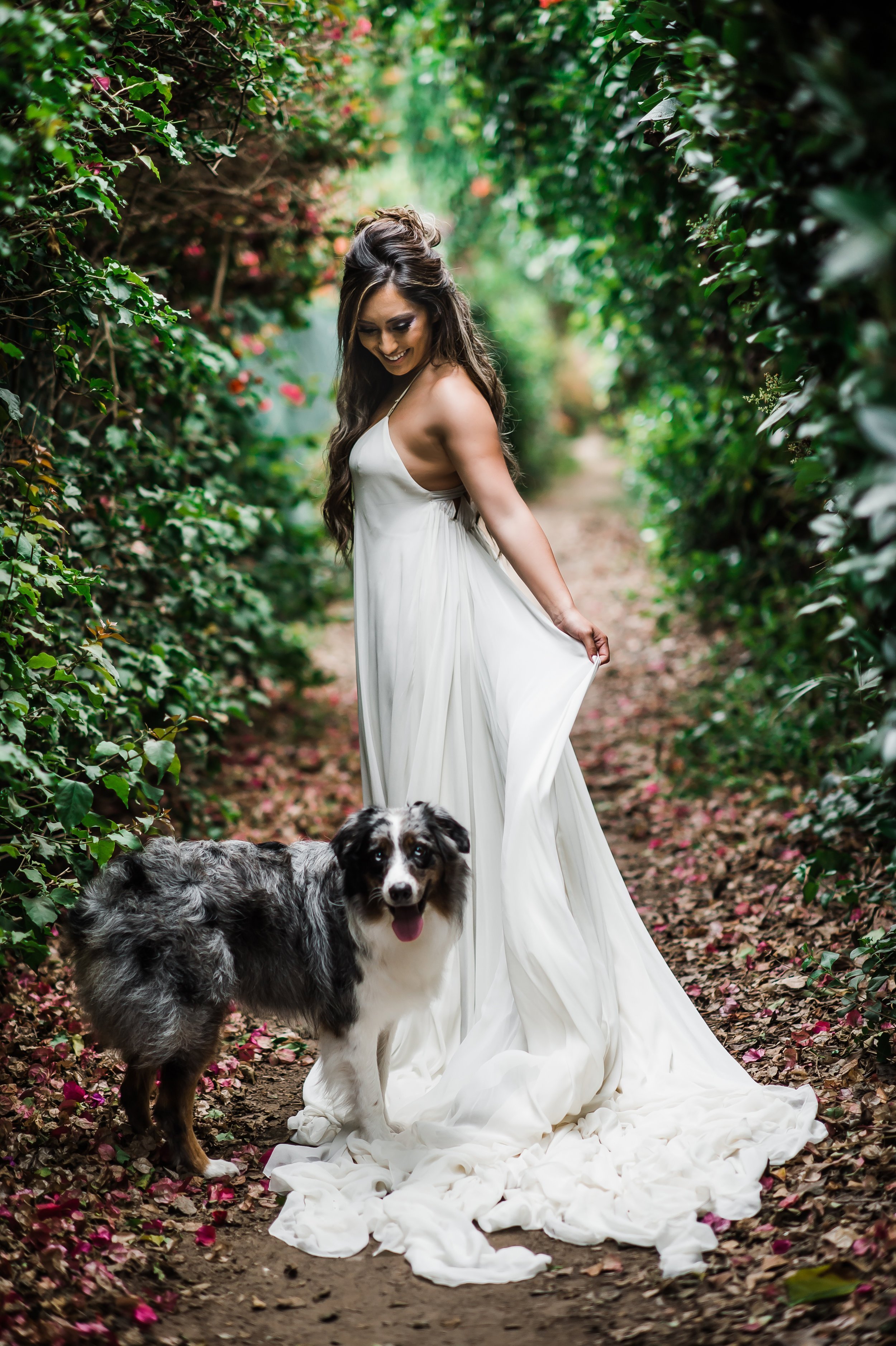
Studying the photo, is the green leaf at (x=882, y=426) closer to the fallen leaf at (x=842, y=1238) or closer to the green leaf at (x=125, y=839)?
the fallen leaf at (x=842, y=1238)

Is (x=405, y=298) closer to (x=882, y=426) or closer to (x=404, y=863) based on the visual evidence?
(x=404, y=863)

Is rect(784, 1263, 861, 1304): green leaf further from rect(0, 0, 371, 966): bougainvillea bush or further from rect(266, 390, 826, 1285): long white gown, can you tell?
rect(0, 0, 371, 966): bougainvillea bush

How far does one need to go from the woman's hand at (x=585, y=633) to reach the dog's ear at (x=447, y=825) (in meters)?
0.74

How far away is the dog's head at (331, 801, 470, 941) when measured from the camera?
2943 mm

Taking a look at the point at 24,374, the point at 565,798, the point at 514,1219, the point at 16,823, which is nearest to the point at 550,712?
the point at 565,798

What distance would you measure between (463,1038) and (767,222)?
2.62 m

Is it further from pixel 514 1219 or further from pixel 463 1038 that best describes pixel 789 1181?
pixel 463 1038

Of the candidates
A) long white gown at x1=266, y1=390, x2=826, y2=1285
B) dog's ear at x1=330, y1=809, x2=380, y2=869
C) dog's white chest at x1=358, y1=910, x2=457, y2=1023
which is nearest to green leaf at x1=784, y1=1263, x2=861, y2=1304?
long white gown at x1=266, y1=390, x2=826, y2=1285

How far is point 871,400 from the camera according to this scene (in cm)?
171

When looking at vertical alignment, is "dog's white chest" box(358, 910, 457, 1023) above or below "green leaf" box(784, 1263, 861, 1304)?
above

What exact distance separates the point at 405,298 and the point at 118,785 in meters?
1.84

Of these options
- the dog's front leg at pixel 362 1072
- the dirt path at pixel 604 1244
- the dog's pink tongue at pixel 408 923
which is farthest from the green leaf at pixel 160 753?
the dirt path at pixel 604 1244

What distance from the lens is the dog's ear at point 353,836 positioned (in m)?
3.00

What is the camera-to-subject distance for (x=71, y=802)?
9.67ft
